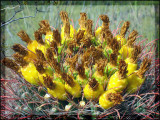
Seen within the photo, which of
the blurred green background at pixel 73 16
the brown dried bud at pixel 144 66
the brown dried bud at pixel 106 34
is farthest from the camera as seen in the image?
the blurred green background at pixel 73 16

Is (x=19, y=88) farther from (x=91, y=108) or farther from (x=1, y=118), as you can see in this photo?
(x=91, y=108)

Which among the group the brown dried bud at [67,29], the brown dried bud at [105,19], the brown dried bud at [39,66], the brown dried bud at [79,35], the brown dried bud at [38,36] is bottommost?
the brown dried bud at [39,66]

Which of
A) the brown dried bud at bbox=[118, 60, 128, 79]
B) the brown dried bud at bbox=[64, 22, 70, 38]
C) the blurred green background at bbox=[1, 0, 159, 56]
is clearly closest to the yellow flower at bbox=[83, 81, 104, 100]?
the brown dried bud at bbox=[118, 60, 128, 79]

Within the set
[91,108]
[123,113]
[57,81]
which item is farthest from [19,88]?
[123,113]

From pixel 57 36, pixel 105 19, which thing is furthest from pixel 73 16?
pixel 57 36

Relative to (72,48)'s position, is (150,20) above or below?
above

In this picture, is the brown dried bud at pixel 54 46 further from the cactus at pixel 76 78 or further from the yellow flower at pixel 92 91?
the yellow flower at pixel 92 91

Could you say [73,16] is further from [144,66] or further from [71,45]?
[144,66]

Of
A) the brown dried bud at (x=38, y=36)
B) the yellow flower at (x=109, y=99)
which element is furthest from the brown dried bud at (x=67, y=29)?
the yellow flower at (x=109, y=99)
